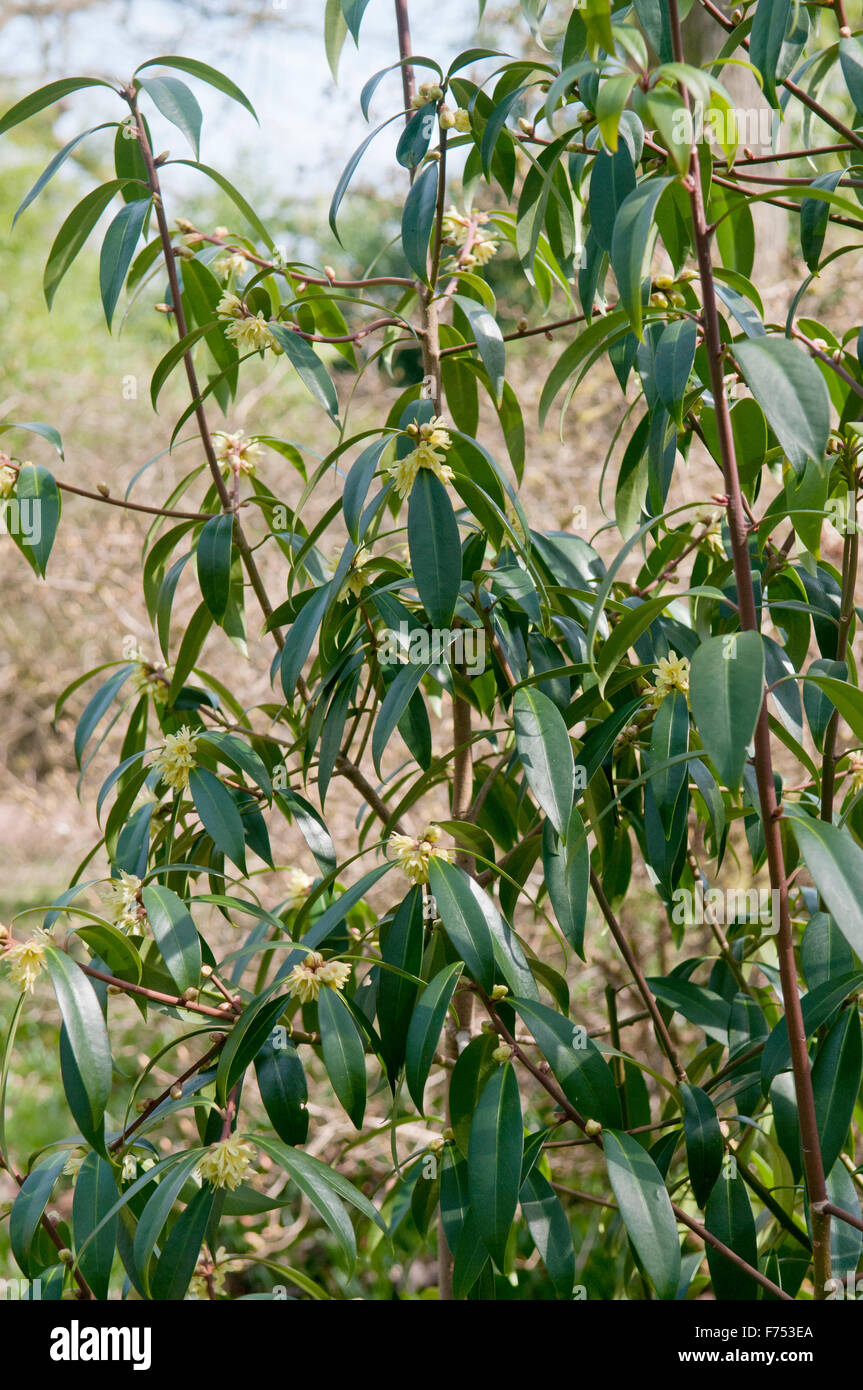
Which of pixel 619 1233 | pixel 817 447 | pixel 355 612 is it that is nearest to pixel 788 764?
pixel 619 1233

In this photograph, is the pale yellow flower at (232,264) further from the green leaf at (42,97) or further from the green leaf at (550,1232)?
the green leaf at (550,1232)

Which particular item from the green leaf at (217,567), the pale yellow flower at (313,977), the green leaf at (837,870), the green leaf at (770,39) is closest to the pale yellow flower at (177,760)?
the green leaf at (217,567)

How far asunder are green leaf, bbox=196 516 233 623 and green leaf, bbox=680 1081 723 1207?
0.64 metres

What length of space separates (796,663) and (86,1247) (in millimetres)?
831

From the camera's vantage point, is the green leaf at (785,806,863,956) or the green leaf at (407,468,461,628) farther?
the green leaf at (407,468,461,628)

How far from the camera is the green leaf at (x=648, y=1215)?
0.81 m

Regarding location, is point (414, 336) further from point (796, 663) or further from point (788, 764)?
point (788, 764)

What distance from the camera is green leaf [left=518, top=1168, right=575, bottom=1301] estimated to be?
0.89 m

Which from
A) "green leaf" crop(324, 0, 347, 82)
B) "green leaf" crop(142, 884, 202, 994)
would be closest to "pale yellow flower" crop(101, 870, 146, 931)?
"green leaf" crop(142, 884, 202, 994)

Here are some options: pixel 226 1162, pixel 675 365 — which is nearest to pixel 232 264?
pixel 675 365

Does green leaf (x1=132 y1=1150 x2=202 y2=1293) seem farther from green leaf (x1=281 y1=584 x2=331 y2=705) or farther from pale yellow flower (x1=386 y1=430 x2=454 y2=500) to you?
pale yellow flower (x1=386 y1=430 x2=454 y2=500)

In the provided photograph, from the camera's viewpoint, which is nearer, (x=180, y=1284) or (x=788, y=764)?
(x=180, y=1284)

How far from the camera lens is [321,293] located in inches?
41.3

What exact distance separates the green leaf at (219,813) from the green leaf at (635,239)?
0.61 m
